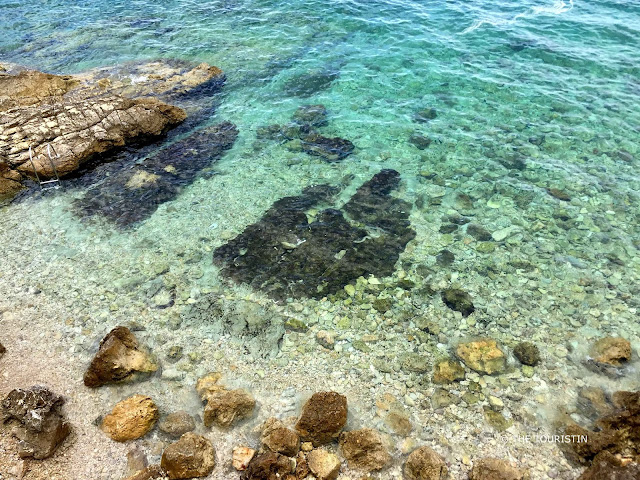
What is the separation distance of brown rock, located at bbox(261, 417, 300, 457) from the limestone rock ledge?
10.8 meters

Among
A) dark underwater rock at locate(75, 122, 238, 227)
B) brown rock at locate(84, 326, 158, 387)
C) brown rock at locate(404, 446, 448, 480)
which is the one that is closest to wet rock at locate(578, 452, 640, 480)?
brown rock at locate(404, 446, 448, 480)

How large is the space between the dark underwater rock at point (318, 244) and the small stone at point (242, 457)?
3515mm

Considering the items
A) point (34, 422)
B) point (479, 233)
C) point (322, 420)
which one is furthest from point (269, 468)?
point (479, 233)

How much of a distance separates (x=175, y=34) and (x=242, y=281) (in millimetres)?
18684

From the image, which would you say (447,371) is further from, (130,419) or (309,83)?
(309,83)

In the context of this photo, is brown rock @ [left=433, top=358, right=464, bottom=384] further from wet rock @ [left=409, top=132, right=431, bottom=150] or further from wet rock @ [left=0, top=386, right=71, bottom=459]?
wet rock @ [left=409, top=132, right=431, bottom=150]

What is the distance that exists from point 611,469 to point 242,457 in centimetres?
527

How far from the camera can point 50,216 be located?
11.5 m

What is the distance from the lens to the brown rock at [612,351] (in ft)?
25.3

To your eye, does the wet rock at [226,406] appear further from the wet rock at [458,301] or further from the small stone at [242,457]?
the wet rock at [458,301]

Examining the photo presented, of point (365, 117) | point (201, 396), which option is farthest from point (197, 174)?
point (201, 396)

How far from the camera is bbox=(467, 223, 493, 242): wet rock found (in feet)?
34.9

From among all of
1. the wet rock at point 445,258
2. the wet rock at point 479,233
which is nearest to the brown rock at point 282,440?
the wet rock at point 445,258

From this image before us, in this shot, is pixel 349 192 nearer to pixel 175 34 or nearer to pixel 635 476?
pixel 635 476
